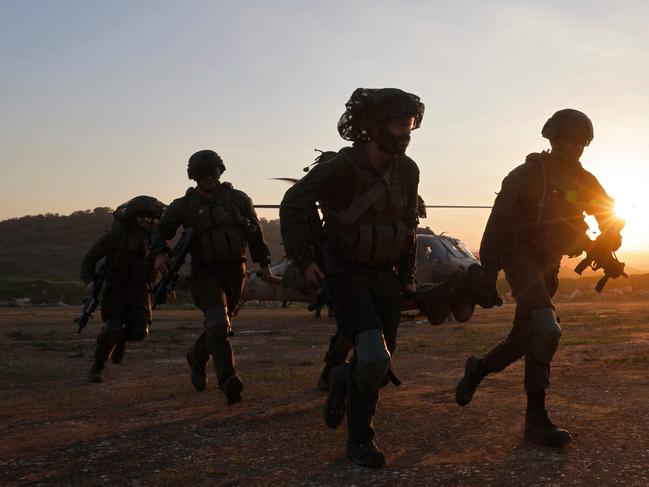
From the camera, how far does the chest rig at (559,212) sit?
18.8 feet

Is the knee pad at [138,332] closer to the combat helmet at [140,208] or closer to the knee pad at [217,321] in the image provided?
the combat helmet at [140,208]

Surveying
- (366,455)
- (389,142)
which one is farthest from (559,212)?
(366,455)

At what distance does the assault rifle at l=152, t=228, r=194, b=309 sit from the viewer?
7297mm

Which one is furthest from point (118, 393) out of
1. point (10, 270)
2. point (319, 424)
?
point (10, 270)

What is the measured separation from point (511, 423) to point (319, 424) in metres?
1.43

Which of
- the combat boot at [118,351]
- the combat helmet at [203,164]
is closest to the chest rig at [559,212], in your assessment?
the combat helmet at [203,164]

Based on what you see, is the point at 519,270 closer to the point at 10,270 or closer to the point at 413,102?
the point at 413,102

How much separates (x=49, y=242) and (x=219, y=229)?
6786 centimetres

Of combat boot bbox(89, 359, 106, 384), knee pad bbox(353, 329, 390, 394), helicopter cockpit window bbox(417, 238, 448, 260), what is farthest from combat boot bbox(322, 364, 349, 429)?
helicopter cockpit window bbox(417, 238, 448, 260)

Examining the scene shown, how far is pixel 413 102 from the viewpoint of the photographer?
17.4 ft

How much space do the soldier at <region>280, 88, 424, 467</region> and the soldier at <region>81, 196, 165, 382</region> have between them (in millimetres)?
3951

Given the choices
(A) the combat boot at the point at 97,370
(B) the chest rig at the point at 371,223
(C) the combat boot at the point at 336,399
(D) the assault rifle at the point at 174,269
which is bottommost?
(A) the combat boot at the point at 97,370

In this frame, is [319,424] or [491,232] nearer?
[491,232]

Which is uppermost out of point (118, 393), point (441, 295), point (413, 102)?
point (413, 102)
